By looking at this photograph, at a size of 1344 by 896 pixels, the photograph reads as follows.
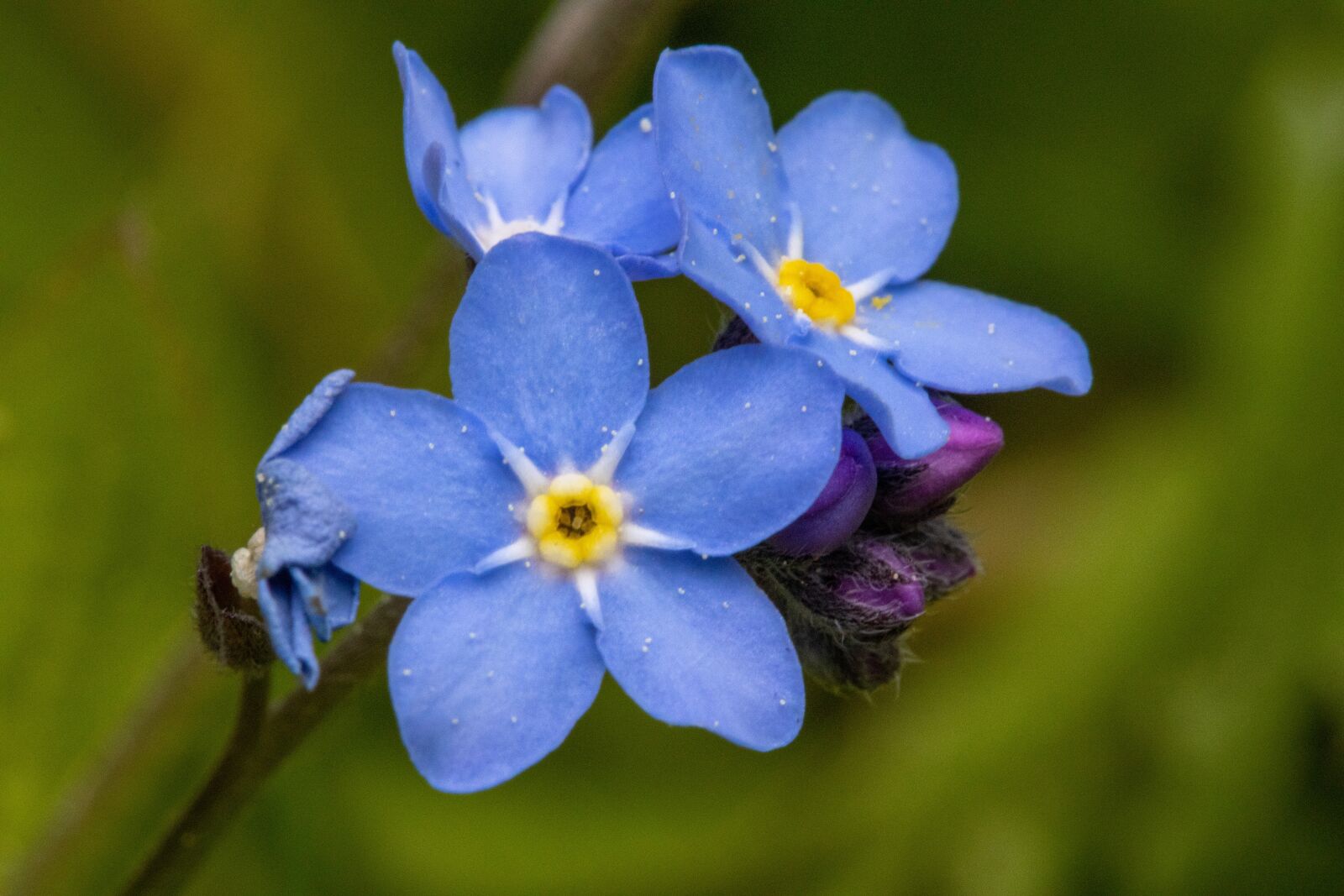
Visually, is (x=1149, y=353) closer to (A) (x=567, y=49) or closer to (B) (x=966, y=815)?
(B) (x=966, y=815)

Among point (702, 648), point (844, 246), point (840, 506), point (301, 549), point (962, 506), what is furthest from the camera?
point (962, 506)

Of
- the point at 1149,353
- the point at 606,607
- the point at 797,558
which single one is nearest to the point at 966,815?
the point at 1149,353

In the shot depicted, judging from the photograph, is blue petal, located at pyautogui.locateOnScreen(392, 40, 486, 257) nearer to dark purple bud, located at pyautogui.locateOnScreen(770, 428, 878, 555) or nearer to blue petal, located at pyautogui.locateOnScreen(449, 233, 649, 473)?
blue petal, located at pyautogui.locateOnScreen(449, 233, 649, 473)

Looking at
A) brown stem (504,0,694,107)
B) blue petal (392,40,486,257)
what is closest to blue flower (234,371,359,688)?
blue petal (392,40,486,257)

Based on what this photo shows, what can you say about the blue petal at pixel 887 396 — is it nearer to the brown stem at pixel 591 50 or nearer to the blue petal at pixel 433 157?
the blue petal at pixel 433 157

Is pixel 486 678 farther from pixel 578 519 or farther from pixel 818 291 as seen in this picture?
pixel 818 291

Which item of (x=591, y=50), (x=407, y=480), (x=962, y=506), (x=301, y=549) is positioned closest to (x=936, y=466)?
(x=407, y=480)

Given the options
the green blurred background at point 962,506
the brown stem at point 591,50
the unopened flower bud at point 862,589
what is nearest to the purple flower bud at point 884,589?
the unopened flower bud at point 862,589
